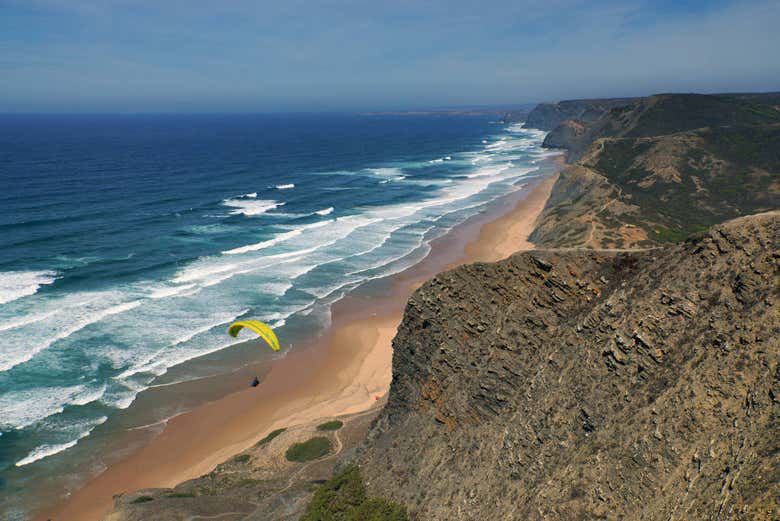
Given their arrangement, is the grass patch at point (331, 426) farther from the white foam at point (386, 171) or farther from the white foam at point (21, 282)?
the white foam at point (386, 171)

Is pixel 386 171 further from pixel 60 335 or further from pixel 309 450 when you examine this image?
pixel 309 450

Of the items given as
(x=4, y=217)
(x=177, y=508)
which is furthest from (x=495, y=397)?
(x=4, y=217)

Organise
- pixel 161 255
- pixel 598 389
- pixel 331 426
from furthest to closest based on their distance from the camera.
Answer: pixel 161 255 < pixel 331 426 < pixel 598 389

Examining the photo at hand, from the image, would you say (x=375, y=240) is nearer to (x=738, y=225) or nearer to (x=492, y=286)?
(x=492, y=286)

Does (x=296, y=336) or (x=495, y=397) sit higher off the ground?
(x=495, y=397)

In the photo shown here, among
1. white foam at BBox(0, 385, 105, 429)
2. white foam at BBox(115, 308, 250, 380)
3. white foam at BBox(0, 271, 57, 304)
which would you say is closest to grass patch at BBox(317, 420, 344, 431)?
white foam at BBox(115, 308, 250, 380)

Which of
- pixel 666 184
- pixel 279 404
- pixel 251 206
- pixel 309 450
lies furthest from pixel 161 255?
pixel 666 184

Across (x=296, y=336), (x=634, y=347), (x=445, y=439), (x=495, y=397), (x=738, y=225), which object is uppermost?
(x=738, y=225)
